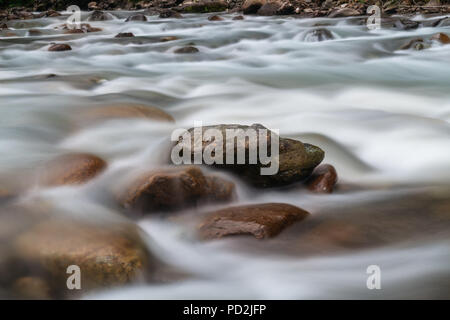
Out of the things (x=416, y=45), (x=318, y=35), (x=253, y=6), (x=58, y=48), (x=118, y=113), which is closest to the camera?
(x=118, y=113)

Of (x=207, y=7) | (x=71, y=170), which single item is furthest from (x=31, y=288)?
(x=207, y=7)

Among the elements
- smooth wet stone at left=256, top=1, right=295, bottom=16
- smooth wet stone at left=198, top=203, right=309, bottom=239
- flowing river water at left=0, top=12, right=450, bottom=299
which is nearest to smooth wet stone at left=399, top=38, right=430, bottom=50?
flowing river water at left=0, top=12, right=450, bottom=299

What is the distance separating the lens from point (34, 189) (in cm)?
265

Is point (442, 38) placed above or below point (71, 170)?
above

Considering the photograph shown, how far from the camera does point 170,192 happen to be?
2.50 m

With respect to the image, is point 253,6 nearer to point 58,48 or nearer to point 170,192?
point 58,48

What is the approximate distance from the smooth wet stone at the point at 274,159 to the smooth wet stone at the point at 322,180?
0.18 ft

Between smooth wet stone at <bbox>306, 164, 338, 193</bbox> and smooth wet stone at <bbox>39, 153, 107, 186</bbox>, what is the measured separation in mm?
1351

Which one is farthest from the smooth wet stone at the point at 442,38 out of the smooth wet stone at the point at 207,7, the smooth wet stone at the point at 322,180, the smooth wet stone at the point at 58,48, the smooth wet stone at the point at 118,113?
the smooth wet stone at the point at 207,7

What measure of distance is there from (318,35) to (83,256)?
895 centimetres

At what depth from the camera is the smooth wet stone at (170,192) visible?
2498mm

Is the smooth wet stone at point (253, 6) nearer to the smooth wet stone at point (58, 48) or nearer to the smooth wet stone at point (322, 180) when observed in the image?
the smooth wet stone at point (58, 48)

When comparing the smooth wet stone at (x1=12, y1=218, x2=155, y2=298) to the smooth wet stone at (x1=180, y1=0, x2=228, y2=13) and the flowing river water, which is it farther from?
the smooth wet stone at (x1=180, y1=0, x2=228, y2=13)

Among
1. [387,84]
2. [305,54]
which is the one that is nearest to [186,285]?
[387,84]
